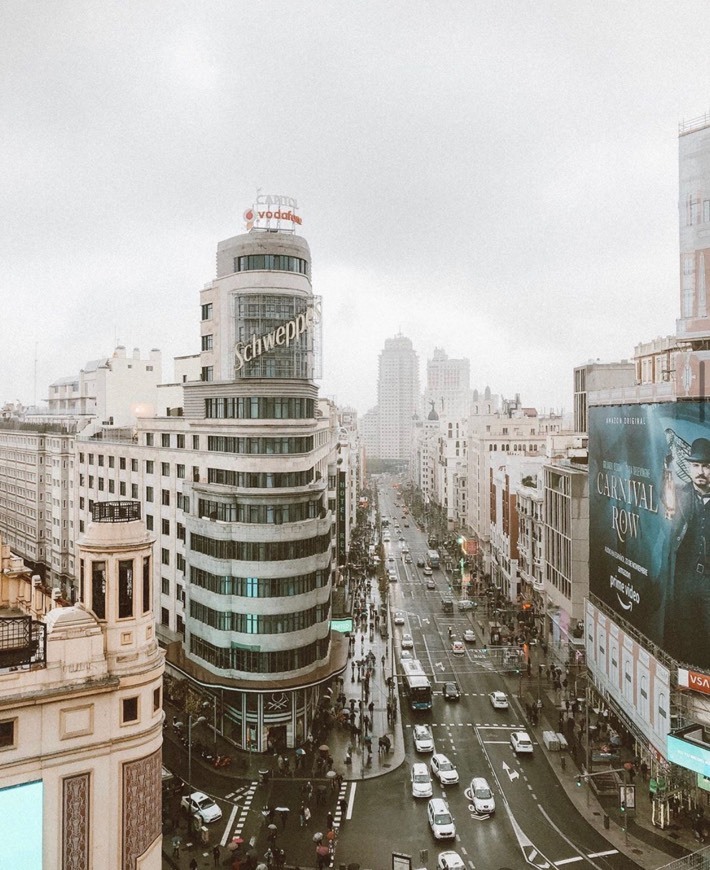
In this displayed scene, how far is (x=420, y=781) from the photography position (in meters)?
46.2

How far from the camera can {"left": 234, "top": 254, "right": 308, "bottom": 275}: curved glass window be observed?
2263 inches

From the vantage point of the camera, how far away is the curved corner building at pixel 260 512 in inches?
2069

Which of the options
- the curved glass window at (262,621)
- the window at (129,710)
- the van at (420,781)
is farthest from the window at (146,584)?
the van at (420,781)

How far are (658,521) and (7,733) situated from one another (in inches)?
1507

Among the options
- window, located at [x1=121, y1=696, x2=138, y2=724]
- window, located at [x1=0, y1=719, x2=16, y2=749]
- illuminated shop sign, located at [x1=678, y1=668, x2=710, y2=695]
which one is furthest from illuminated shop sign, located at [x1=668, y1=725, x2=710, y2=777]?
window, located at [x1=0, y1=719, x2=16, y2=749]

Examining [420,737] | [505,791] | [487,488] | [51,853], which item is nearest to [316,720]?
[420,737]

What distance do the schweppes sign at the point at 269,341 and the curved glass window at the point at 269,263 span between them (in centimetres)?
414

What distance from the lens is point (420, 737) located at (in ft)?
175

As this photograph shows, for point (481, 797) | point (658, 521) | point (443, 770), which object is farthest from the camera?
point (443, 770)

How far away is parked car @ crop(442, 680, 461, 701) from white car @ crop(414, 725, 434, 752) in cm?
836

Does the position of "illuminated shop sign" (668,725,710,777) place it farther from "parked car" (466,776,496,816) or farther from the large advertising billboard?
"parked car" (466,776,496,816)

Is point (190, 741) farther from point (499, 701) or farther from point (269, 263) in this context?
point (269, 263)

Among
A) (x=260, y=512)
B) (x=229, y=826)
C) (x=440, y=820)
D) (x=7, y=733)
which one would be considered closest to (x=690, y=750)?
(x=440, y=820)

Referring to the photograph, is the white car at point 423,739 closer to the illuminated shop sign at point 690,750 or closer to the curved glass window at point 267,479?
the illuminated shop sign at point 690,750
